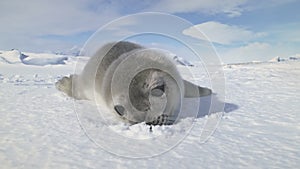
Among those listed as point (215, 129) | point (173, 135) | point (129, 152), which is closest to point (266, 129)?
point (215, 129)

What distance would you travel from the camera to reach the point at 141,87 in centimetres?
265

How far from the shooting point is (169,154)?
200cm

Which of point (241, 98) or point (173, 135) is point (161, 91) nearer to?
point (173, 135)

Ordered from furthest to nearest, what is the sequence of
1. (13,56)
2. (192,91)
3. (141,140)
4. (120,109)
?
(13,56)
(192,91)
(120,109)
(141,140)

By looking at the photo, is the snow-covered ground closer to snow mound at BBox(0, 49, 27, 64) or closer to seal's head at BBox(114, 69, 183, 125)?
seal's head at BBox(114, 69, 183, 125)

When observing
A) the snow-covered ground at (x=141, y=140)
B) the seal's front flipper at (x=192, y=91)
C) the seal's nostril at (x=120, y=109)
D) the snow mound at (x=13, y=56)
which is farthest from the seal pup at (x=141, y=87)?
the snow mound at (x=13, y=56)

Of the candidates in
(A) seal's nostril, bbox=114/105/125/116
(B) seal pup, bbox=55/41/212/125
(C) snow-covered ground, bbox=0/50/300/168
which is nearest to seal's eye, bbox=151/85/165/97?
(B) seal pup, bbox=55/41/212/125

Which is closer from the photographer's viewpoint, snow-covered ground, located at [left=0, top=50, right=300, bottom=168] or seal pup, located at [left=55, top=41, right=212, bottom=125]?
snow-covered ground, located at [left=0, top=50, right=300, bottom=168]

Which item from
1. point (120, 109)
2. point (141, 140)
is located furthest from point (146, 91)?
point (141, 140)

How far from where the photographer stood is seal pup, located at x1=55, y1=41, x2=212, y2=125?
8.42ft

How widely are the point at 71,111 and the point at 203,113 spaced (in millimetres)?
1730

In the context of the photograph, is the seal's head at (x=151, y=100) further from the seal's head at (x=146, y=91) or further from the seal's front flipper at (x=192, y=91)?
the seal's front flipper at (x=192, y=91)

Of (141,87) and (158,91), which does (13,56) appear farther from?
(158,91)

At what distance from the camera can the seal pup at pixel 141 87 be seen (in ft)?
8.42
